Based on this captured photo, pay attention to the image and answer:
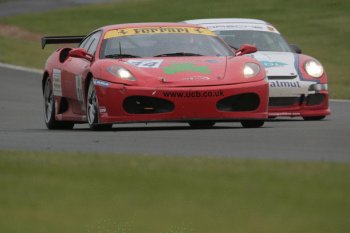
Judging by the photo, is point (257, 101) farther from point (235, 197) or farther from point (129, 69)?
point (235, 197)

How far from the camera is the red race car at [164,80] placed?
1191 centimetres

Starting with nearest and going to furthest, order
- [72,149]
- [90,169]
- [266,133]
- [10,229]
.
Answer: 1. [10,229]
2. [90,169]
3. [72,149]
4. [266,133]

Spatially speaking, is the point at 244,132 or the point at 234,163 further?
A: the point at 244,132

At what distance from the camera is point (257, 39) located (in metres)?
16.2

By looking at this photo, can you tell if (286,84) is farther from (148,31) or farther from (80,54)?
(80,54)

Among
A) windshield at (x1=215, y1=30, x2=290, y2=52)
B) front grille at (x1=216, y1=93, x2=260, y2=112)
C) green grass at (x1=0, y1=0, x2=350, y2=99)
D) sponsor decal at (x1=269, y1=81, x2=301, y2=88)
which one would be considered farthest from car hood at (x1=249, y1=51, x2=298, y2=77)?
green grass at (x1=0, y1=0, x2=350, y2=99)

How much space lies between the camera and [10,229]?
5422 millimetres

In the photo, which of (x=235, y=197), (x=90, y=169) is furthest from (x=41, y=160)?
(x=235, y=197)

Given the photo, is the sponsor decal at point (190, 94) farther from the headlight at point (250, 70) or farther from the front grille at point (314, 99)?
the front grille at point (314, 99)

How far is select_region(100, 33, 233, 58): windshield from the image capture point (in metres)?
12.9

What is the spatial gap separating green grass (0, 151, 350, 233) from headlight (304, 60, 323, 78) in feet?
22.9

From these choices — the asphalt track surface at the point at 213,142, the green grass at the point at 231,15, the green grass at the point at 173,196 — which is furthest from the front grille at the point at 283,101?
the green grass at the point at 231,15

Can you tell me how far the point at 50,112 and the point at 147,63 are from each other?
98.1 inches

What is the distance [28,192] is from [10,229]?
42.0 inches
